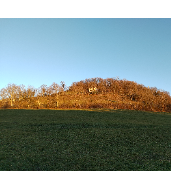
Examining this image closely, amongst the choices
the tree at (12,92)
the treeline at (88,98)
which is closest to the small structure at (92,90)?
the treeline at (88,98)

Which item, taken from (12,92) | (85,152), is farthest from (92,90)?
(85,152)

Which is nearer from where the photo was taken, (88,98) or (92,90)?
(88,98)

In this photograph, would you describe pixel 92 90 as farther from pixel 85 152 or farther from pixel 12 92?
pixel 85 152

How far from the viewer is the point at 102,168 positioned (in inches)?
207

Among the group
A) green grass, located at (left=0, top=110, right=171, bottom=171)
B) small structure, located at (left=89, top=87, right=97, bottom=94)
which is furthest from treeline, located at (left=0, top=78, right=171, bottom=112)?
green grass, located at (left=0, top=110, right=171, bottom=171)

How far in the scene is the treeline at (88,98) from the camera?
26.1m

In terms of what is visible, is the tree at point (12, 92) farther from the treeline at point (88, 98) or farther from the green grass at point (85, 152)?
the green grass at point (85, 152)

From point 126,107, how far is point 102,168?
20690 mm

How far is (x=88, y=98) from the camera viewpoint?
99.6 feet

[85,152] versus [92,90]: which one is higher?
[92,90]

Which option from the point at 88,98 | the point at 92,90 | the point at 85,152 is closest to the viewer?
the point at 85,152
